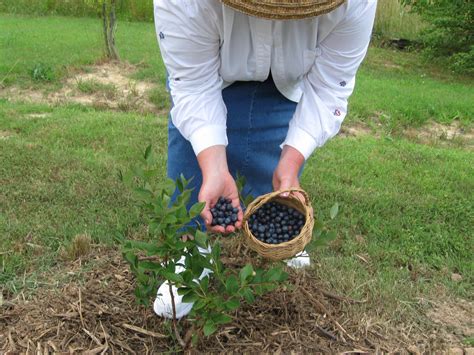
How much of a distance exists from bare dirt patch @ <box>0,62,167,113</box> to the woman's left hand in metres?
3.34

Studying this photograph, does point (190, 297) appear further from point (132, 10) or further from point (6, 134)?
point (132, 10)

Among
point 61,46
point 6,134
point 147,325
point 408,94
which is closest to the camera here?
point 147,325

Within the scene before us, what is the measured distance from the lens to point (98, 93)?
5598mm

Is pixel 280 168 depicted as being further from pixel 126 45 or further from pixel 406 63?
pixel 406 63

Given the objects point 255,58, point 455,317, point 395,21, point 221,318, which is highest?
point 255,58

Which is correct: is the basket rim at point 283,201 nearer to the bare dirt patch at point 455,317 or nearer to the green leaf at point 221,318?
the green leaf at point 221,318

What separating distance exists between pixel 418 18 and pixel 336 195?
847 cm

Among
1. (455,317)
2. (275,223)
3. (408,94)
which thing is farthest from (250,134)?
(408,94)

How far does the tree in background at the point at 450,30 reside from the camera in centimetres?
828

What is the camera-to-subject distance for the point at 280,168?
2.02 metres

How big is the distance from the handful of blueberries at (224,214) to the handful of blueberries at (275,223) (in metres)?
0.08

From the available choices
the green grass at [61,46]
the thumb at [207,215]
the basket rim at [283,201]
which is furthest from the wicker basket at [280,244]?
the green grass at [61,46]

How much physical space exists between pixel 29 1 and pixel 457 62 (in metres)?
7.97

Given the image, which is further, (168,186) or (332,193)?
(332,193)
